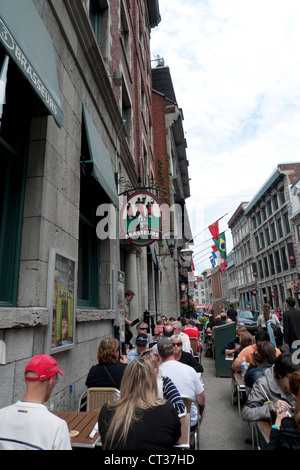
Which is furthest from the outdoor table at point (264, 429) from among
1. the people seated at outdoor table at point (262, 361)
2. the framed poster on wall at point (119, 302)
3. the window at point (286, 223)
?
the window at point (286, 223)

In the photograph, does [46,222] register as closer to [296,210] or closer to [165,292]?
[165,292]

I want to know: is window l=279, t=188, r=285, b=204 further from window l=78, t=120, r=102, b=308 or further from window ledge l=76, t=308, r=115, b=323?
window ledge l=76, t=308, r=115, b=323

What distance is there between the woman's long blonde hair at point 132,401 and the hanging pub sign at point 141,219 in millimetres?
6013

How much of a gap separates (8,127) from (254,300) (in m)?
54.5

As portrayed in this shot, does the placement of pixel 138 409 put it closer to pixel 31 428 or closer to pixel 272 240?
pixel 31 428

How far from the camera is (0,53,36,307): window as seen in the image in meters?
3.72

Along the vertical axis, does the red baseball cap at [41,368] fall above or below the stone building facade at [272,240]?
below

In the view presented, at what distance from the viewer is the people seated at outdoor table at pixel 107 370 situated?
3898 mm

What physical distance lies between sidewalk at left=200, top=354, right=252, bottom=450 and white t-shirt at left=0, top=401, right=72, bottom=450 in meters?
3.57

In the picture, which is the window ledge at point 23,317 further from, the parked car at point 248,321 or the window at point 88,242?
the parked car at point 248,321

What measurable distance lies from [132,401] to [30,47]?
3700 mm

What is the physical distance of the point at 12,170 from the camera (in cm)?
399

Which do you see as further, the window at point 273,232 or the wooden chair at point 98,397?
the window at point 273,232

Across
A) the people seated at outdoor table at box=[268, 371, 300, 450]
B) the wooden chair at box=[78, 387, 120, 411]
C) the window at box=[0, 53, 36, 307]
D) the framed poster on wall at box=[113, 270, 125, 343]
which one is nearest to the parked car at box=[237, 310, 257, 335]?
the framed poster on wall at box=[113, 270, 125, 343]
